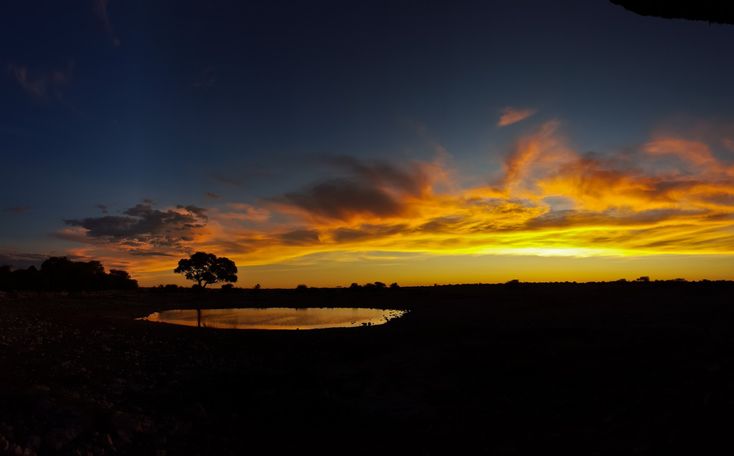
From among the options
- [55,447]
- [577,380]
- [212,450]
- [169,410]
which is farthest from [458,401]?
[55,447]

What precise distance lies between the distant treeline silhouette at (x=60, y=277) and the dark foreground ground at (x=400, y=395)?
102230mm

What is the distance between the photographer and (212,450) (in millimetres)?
10898

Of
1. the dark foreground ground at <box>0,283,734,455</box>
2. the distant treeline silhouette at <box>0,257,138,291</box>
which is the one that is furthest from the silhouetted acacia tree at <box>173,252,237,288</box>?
the dark foreground ground at <box>0,283,734,455</box>

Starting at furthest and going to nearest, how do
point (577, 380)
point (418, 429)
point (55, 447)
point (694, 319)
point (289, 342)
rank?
1. point (289, 342)
2. point (694, 319)
3. point (577, 380)
4. point (418, 429)
5. point (55, 447)

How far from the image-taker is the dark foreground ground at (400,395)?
1008 cm

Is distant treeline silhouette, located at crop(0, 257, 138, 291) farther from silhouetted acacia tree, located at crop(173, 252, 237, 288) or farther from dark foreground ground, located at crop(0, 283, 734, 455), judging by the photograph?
dark foreground ground, located at crop(0, 283, 734, 455)

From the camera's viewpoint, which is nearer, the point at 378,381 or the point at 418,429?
the point at 418,429

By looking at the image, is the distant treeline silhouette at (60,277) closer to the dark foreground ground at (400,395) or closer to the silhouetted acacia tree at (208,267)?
the silhouetted acacia tree at (208,267)

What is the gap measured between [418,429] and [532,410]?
3.05 meters

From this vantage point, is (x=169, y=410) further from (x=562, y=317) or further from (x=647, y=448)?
(x=562, y=317)

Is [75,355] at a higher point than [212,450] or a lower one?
higher

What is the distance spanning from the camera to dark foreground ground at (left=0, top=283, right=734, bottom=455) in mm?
10078

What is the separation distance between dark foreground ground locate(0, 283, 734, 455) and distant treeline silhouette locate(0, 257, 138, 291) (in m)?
102

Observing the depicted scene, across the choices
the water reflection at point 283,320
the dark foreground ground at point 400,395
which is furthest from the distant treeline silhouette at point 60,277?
the dark foreground ground at point 400,395
